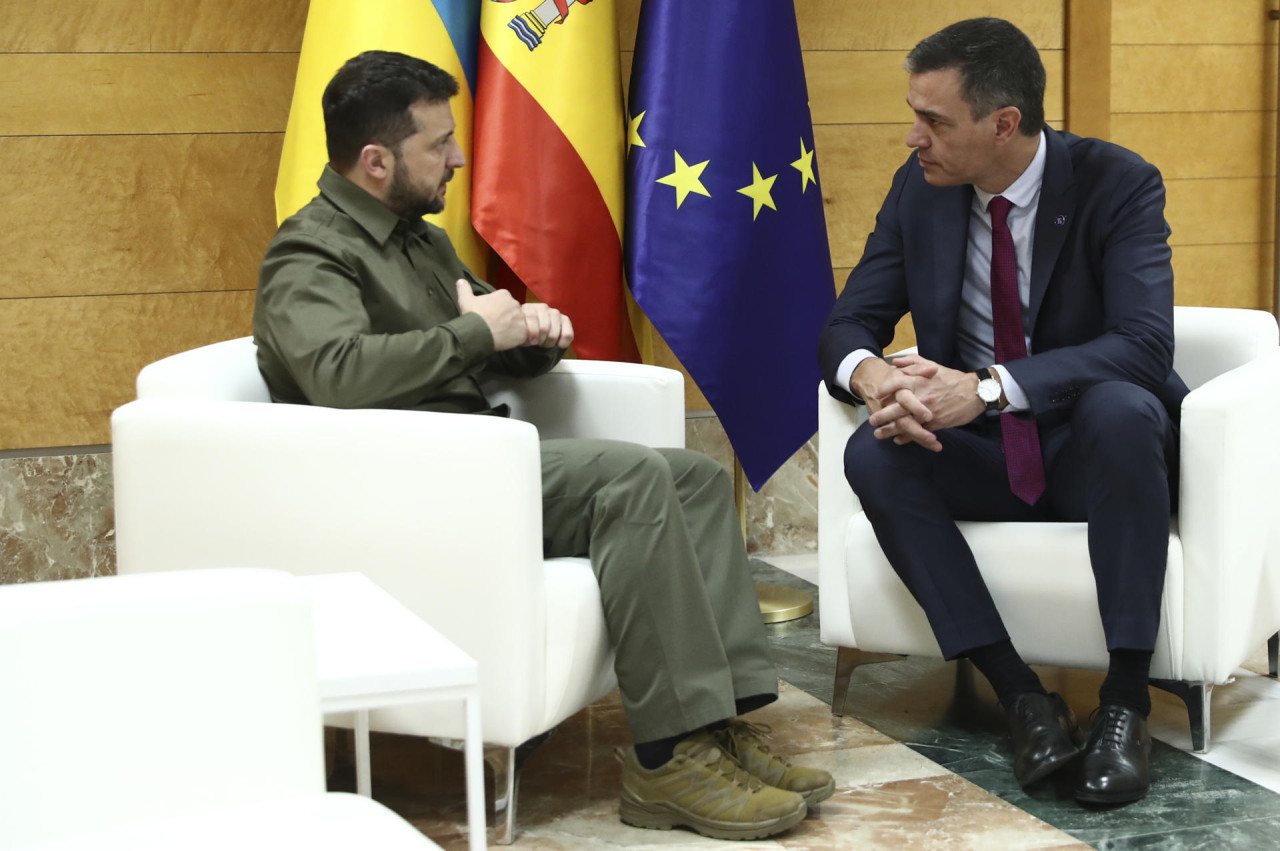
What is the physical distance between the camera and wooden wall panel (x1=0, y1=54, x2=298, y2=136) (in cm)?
315

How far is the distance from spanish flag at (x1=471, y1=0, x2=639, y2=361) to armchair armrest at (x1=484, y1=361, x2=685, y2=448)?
516 millimetres

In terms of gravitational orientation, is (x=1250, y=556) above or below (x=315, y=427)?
below

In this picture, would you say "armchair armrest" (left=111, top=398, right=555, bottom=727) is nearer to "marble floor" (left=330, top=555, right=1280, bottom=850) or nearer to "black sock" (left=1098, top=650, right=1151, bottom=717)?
"marble floor" (left=330, top=555, right=1280, bottom=850)

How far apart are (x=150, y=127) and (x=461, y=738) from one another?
1.99m

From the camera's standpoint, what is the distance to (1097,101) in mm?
3885

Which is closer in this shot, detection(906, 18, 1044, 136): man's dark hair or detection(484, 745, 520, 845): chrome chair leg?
detection(484, 745, 520, 845): chrome chair leg

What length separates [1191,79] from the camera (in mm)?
4016

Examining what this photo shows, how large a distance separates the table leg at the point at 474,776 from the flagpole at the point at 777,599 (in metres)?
1.85

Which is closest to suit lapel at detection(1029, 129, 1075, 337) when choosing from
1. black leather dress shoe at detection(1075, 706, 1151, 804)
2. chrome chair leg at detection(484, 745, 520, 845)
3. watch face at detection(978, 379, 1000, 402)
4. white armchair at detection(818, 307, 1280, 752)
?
watch face at detection(978, 379, 1000, 402)

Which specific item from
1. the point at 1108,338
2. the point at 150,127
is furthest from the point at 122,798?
the point at 150,127

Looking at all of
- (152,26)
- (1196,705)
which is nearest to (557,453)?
(1196,705)

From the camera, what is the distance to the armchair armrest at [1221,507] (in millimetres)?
2021

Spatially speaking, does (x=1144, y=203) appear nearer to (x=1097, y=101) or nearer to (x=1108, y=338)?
(x=1108, y=338)

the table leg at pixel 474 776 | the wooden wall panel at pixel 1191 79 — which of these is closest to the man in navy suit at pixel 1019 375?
the table leg at pixel 474 776
